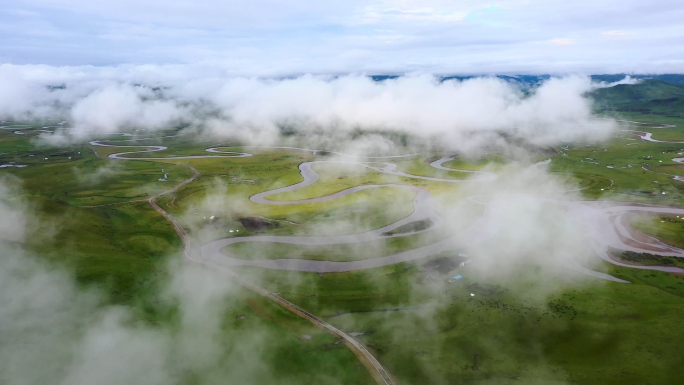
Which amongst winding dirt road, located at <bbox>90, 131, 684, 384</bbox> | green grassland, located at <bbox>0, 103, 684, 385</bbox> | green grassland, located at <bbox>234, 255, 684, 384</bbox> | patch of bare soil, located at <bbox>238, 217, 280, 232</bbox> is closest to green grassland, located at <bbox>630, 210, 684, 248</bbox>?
green grassland, located at <bbox>0, 103, 684, 385</bbox>

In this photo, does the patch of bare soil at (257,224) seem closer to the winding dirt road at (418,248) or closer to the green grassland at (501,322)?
the winding dirt road at (418,248)

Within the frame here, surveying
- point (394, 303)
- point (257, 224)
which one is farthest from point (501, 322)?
point (257, 224)

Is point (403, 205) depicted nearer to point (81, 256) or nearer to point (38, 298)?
point (81, 256)

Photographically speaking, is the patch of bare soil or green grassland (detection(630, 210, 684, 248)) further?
the patch of bare soil

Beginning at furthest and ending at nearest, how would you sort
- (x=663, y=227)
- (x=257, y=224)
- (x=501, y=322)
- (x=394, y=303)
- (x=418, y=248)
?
(x=257, y=224) < (x=663, y=227) < (x=418, y=248) < (x=394, y=303) < (x=501, y=322)

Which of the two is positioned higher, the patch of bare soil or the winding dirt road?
the patch of bare soil

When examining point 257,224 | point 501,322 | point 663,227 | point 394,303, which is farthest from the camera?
point 257,224

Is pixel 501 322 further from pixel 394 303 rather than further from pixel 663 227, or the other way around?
pixel 663 227

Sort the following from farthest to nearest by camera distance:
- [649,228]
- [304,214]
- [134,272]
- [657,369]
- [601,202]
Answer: [601,202], [304,214], [649,228], [134,272], [657,369]

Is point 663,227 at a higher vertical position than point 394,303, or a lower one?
lower

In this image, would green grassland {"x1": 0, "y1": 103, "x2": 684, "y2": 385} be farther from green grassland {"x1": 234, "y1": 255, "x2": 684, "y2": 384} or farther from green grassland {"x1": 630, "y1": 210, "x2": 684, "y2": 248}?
green grassland {"x1": 630, "y1": 210, "x2": 684, "y2": 248}

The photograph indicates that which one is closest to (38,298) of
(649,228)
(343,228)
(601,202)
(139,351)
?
(139,351)
